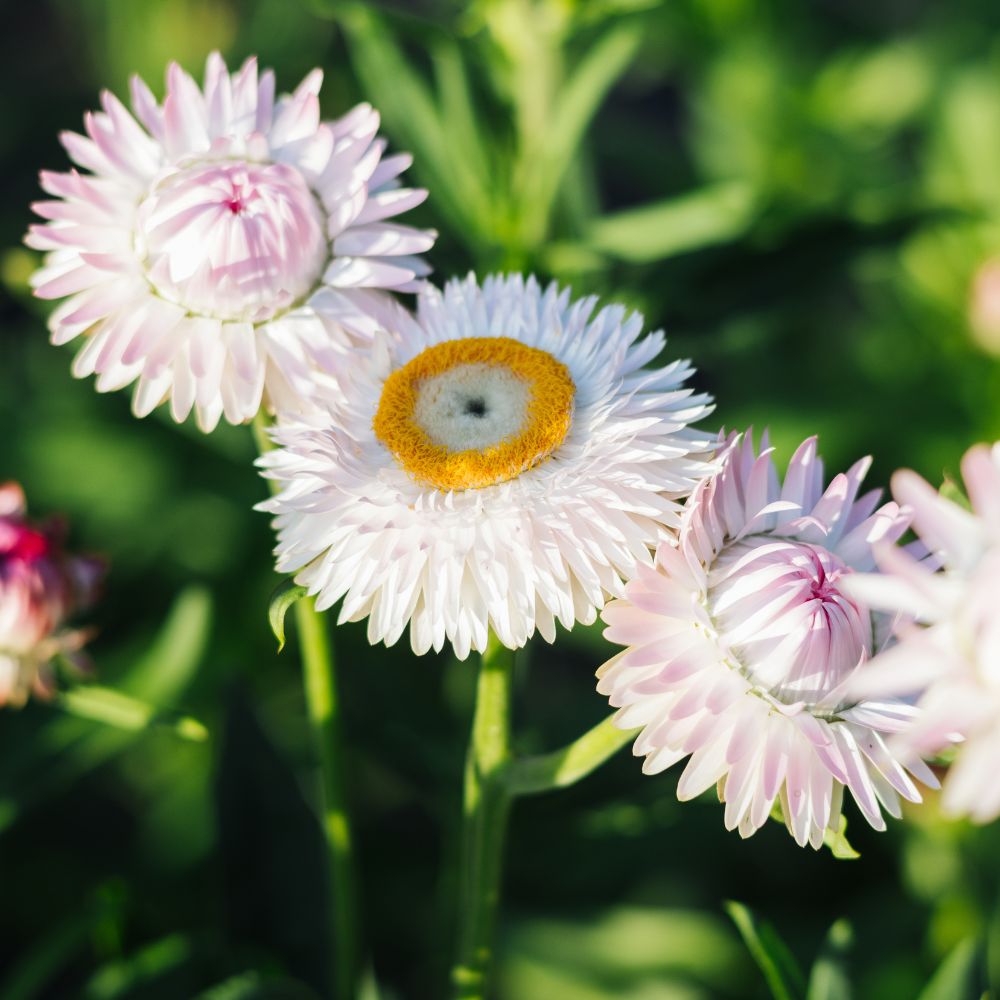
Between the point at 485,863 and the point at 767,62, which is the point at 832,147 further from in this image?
the point at 485,863

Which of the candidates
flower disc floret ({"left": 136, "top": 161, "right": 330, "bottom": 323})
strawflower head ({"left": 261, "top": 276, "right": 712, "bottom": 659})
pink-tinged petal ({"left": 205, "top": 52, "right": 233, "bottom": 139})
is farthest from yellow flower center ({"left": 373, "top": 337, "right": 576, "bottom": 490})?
pink-tinged petal ({"left": 205, "top": 52, "right": 233, "bottom": 139})

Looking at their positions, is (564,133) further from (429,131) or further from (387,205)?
(387,205)

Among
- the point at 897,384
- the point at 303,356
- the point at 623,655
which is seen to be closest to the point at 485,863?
the point at 623,655

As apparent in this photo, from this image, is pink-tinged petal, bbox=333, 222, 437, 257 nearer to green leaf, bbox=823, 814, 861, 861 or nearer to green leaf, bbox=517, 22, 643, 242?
green leaf, bbox=823, 814, 861, 861

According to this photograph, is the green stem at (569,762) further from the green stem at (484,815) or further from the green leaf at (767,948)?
the green leaf at (767,948)

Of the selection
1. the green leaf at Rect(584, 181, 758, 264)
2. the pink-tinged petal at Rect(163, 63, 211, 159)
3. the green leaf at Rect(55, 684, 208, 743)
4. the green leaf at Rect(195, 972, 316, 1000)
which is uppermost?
the green leaf at Rect(584, 181, 758, 264)
